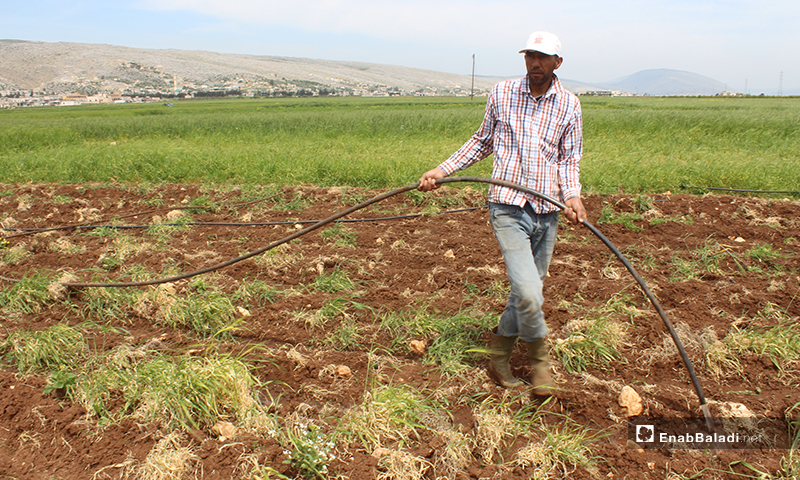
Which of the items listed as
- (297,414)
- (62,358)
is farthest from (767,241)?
(62,358)

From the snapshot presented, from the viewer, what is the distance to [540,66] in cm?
240

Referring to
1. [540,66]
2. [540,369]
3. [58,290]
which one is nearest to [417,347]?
[540,369]

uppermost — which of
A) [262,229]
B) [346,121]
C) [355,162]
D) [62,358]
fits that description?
[346,121]

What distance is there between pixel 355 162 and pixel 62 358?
587 cm

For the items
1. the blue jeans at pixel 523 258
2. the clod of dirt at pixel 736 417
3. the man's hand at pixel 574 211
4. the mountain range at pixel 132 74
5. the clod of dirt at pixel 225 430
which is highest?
the mountain range at pixel 132 74

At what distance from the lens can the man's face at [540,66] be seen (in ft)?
7.82

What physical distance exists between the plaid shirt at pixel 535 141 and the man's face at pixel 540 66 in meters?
0.06

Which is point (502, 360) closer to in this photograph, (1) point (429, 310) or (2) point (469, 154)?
(1) point (429, 310)

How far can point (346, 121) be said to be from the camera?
55.3ft

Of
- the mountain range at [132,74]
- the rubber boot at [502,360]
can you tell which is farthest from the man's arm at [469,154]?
the mountain range at [132,74]

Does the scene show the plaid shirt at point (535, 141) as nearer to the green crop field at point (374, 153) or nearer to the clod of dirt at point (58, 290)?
the clod of dirt at point (58, 290)

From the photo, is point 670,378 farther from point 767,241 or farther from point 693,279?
point 767,241

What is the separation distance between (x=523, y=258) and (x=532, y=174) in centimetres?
44

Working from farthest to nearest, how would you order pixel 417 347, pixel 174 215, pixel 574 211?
pixel 174 215
pixel 417 347
pixel 574 211
